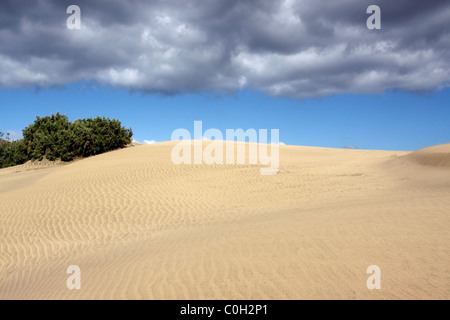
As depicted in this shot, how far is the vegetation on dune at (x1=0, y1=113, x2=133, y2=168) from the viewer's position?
3092 cm

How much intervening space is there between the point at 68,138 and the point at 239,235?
2785cm

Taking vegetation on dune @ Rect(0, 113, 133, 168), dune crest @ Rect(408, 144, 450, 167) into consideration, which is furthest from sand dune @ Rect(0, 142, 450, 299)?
vegetation on dune @ Rect(0, 113, 133, 168)

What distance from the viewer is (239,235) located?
7398mm

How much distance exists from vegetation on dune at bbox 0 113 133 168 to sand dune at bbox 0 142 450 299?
1512 cm

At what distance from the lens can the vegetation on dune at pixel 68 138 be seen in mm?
30922

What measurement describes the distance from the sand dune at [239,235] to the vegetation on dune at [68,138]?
15118 mm

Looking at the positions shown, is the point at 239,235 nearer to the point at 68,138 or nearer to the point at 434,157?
the point at 434,157

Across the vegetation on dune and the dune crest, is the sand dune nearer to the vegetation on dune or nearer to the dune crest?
the dune crest

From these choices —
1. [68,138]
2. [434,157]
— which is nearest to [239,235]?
[434,157]

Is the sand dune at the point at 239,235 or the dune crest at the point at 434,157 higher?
the dune crest at the point at 434,157

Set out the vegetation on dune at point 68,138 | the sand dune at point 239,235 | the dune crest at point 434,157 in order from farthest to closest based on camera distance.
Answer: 1. the vegetation on dune at point 68,138
2. the dune crest at point 434,157
3. the sand dune at point 239,235

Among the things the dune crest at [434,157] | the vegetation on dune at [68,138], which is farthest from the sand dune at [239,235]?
the vegetation on dune at [68,138]

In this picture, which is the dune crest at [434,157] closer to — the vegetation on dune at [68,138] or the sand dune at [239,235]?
the sand dune at [239,235]
